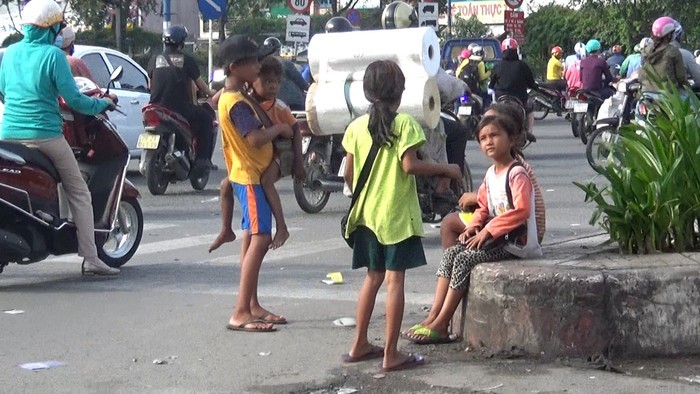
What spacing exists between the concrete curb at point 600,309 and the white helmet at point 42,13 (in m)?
3.83

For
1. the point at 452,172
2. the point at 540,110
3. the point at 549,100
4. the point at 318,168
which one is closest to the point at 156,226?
the point at 318,168

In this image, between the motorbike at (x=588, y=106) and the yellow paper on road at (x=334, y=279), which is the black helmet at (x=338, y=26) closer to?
the yellow paper on road at (x=334, y=279)

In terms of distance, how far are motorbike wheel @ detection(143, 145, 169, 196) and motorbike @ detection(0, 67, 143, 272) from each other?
4.41 meters

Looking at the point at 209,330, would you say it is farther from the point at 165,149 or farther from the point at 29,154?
the point at 165,149

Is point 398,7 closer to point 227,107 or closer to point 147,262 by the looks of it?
point 147,262

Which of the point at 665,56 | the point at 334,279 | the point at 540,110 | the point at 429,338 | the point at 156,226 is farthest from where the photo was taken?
the point at 540,110

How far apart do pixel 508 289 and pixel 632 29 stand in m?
31.8

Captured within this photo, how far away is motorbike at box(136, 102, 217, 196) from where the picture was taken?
1433cm

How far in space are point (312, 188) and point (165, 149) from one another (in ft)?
8.70

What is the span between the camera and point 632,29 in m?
37.0

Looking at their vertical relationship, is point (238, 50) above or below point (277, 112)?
above

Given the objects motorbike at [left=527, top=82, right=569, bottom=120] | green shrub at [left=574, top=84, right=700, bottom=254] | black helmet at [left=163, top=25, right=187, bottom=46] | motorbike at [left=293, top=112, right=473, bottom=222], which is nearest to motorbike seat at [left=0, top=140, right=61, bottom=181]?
motorbike at [left=293, top=112, right=473, bottom=222]

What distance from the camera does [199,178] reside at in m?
15.0

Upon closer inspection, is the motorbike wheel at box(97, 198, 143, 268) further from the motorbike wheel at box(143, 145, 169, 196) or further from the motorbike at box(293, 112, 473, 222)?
the motorbike wheel at box(143, 145, 169, 196)
